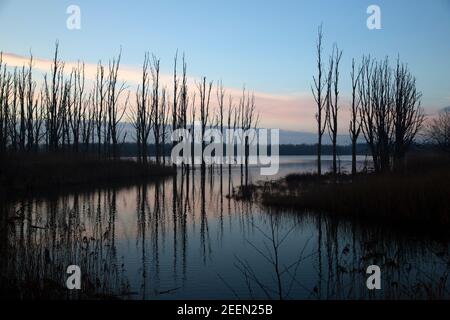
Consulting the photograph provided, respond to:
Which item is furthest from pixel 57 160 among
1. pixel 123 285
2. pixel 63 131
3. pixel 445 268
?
pixel 445 268

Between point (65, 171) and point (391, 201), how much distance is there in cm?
1740

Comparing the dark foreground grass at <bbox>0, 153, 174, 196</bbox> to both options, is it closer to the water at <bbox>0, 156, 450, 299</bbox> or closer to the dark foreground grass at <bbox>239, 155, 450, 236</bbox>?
the water at <bbox>0, 156, 450, 299</bbox>

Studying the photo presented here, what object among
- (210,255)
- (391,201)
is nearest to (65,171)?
(210,255)

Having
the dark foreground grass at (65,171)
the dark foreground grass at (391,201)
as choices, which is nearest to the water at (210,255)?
the dark foreground grass at (391,201)

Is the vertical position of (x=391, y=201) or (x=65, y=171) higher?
(x=65, y=171)

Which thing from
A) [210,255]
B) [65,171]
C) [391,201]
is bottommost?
[210,255]

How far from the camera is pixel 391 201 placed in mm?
→ 11172

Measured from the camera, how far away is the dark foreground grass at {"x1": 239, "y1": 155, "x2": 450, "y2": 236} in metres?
9.89

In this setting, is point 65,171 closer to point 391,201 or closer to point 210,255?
point 210,255

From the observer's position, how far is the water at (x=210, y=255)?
534 centimetres

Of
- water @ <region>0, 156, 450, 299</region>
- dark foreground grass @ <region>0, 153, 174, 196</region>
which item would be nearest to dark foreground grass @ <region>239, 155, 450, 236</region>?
water @ <region>0, 156, 450, 299</region>

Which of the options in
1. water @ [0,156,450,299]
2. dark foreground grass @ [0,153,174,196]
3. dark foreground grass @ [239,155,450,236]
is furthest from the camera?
dark foreground grass @ [0,153,174,196]

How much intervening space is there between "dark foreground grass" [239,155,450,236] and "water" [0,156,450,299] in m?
0.88
